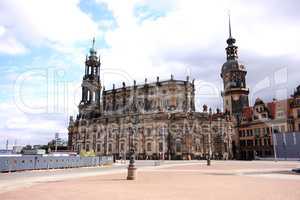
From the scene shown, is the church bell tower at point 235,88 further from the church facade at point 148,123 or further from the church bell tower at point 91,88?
the church bell tower at point 91,88

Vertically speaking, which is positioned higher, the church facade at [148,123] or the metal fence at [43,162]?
the church facade at [148,123]

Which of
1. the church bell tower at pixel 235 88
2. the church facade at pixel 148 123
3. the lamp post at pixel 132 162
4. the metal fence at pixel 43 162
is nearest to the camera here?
the lamp post at pixel 132 162

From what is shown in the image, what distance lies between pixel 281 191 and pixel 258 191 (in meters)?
1.02

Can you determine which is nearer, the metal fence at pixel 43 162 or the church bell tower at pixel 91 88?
the metal fence at pixel 43 162

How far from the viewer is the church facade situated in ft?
250

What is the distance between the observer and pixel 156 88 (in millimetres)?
89125

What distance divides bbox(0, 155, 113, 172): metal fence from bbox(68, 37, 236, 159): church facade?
94.7 ft

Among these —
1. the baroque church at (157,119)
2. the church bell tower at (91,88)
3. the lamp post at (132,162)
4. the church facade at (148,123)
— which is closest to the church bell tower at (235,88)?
the baroque church at (157,119)

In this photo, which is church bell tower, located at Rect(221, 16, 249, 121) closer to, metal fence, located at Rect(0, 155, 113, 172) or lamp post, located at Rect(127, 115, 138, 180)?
lamp post, located at Rect(127, 115, 138, 180)

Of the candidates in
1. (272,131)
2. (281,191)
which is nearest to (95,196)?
(281,191)

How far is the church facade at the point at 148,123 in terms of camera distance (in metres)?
76.2

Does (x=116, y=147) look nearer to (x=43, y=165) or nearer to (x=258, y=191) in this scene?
(x=43, y=165)

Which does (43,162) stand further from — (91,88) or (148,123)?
(91,88)

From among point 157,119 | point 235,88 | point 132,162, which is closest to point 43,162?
point 132,162
